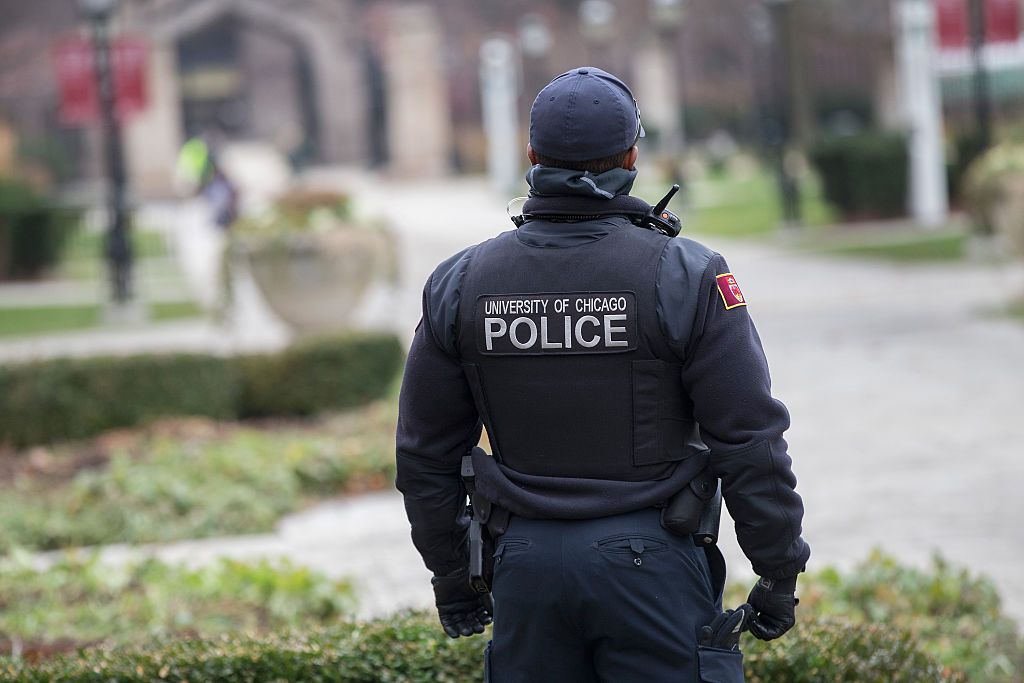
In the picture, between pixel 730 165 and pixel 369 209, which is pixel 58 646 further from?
pixel 730 165

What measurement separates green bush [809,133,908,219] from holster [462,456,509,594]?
20.8 m

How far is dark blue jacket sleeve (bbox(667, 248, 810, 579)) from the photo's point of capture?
2.91m

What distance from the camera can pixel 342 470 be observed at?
8531 millimetres

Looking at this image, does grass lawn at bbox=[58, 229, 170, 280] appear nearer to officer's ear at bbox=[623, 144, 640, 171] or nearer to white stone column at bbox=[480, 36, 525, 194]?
white stone column at bbox=[480, 36, 525, 194]

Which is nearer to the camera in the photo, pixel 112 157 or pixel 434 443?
pixel 434 443

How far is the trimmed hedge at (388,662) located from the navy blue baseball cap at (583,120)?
Answer: 1.60 meters

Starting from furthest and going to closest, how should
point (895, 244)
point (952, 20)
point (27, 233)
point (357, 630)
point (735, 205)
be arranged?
1. point (735, 205)
2. point (27, 233)
3. point (895, 244)
4. point (952, 20)
5. point (357, 630)

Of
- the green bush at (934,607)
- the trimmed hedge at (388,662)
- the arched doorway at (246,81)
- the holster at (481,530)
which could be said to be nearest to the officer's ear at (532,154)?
the holster at (481,530)

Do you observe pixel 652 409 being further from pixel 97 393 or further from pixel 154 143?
pixel 154 143

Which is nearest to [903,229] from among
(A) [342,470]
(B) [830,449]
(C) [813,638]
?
(B) [830,449]

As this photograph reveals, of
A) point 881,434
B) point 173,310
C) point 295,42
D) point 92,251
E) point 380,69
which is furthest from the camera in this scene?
point 295,42

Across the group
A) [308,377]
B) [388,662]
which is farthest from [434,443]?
[308,377]

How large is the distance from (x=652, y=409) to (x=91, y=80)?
18.3m

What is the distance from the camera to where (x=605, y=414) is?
118 inches
